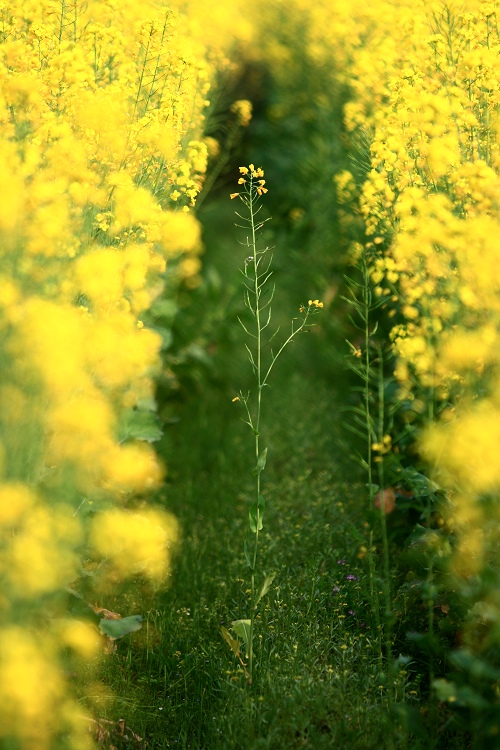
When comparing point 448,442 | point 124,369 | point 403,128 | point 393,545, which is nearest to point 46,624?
point 124,369

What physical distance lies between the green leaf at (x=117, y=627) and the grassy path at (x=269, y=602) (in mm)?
193

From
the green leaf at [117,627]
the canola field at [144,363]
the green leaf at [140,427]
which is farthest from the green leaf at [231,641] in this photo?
the green leaf at [140,427]

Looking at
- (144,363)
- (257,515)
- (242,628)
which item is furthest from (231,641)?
(144,363)

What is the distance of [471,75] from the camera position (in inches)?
133

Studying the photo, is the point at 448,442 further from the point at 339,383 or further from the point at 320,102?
the point at 320,102

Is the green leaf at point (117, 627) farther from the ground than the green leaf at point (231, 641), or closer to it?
closer to it

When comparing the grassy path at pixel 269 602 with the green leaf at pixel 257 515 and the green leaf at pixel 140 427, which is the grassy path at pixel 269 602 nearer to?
the green leaf at pixel 257 515

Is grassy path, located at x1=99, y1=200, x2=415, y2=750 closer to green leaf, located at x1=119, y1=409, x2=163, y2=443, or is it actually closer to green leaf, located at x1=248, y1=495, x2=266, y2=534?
green leaf, located at x1=248, y1=495, x2=266, y2=534

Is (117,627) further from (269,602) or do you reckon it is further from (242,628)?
(269,602)

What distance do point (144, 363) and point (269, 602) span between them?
4.08 feet

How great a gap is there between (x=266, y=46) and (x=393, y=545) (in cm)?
837

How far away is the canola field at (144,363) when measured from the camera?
210 cm

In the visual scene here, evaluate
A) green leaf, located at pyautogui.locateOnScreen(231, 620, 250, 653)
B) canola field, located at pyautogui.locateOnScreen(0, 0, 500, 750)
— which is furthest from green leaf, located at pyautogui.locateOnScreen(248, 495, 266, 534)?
green leaf, located at pyautogui.locateOnScreen(231, 620, 250, 653)

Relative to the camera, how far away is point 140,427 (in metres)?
3.76
